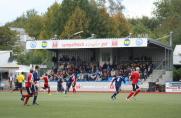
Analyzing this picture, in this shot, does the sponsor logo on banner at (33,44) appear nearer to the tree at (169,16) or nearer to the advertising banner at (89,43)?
the advertising banner at (89,43)

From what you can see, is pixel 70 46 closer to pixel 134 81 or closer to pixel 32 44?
pixel 32 44

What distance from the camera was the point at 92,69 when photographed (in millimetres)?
61562

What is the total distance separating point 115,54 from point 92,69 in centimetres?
372

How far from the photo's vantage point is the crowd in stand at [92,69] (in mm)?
58312

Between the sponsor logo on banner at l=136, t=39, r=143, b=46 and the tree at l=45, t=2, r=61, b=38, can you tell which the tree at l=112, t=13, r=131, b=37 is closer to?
the tree at l=45, t=2, r=61, b=38

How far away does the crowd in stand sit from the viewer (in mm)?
58312

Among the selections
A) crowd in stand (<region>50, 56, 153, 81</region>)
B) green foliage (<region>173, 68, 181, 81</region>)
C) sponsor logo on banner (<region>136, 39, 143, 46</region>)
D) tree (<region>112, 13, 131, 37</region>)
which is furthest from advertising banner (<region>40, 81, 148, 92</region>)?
tree (<region>112, 13, 131, 37</region>)

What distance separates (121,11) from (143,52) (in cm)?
4491

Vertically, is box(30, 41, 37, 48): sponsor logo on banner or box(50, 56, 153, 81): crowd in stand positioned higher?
box(30, 41, 37, 48): sponsor logo on banner

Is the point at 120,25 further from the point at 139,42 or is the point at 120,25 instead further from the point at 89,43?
the point at 139,42

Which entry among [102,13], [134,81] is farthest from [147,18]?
[134,81]

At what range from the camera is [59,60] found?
66.2m

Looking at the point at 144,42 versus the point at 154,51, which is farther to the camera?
the point at 154,51

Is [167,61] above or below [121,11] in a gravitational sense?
below
